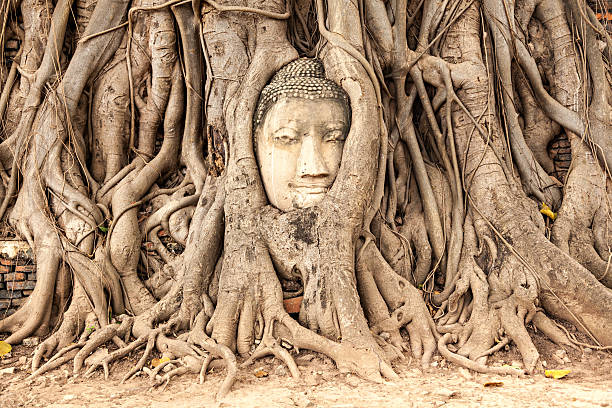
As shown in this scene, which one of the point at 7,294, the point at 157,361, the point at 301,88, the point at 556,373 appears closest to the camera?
the point at 556,373

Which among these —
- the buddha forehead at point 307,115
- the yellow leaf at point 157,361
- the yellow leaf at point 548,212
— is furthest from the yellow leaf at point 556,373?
the yellow leaf at point 157,361

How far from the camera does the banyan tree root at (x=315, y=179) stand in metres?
3.02

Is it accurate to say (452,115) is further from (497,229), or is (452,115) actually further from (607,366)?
(607,366)

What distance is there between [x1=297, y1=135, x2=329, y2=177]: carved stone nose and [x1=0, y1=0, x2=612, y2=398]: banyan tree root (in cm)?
14

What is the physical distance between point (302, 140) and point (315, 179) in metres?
0.28

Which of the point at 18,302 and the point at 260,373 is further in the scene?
the point at 18,302

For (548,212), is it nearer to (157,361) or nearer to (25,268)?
(157,361)

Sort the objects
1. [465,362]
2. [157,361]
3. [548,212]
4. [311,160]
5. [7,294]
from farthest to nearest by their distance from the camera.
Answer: [7,294], [548,212], [311,160], [157,361], [465,362]

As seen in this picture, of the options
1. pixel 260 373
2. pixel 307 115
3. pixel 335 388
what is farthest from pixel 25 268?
pixel 335 388

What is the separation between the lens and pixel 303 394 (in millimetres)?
2404

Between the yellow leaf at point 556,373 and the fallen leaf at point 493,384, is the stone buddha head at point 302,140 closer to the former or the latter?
the fallen leaf at point 493,384

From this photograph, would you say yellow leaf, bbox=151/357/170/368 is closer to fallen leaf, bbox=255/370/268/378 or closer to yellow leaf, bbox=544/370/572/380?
fallen leaf, bbox=255/370/268/378

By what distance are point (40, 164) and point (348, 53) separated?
8.44 ft

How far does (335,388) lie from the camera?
8.13ft
